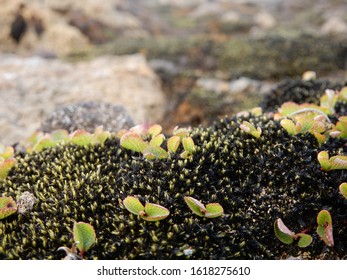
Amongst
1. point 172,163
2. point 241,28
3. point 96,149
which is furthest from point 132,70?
point 241,28

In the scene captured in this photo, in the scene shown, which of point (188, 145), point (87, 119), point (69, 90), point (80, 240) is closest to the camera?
point (80, 240)

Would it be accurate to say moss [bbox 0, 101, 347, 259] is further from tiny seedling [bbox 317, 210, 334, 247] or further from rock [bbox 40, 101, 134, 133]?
rock [bbox 40, 101, 134, 133]

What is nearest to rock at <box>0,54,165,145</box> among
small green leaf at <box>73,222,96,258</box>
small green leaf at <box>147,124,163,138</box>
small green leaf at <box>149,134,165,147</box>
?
small green leaf at <box>147,124,163,138</box>

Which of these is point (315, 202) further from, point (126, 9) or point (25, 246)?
point (126, 9)

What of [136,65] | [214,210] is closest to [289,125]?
[214,210]

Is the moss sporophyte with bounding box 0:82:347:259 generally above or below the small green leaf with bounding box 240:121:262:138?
below

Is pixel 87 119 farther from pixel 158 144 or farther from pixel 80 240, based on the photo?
pixel 80 240

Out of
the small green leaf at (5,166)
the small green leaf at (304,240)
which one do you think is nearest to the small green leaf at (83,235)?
the small green leaf at (5,166)
